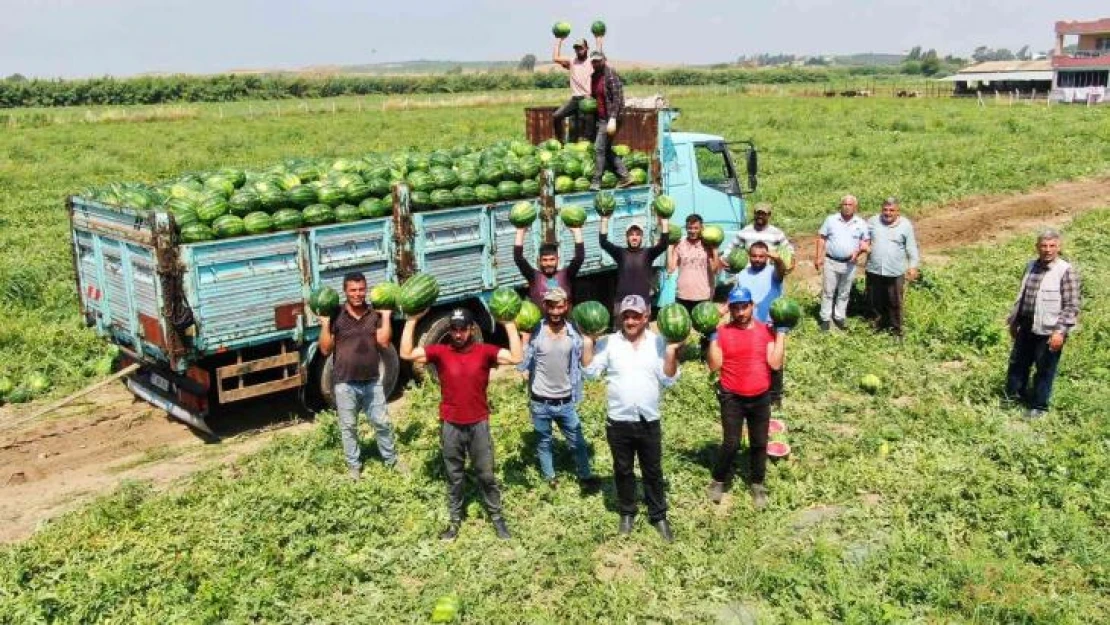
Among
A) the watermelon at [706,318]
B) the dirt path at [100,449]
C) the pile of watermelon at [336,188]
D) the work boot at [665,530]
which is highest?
the pile of watermelon at [336,188]

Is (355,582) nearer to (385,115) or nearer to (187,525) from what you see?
(187,525)

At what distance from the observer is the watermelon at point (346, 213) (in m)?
10.1

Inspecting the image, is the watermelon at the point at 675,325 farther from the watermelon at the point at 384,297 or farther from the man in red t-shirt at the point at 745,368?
the watermelon at the point at 384,297

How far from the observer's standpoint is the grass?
667 centimetres

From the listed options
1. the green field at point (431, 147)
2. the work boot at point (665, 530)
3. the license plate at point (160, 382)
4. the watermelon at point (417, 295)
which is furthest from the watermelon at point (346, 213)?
the work boot at point (665, 530)

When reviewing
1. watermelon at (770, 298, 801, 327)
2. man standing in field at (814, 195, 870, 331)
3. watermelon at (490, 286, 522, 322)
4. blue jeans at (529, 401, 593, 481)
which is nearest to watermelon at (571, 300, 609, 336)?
watermelon at (490, 286, 522, 322)

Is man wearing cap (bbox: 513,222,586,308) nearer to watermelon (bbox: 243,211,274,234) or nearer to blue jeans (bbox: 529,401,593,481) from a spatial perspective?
blue jeans (bbox: 529,401,593,481)

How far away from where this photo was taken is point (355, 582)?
703cm

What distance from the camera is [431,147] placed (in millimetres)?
34500

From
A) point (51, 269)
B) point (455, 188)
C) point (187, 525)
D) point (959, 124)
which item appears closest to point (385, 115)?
point (959, 124)

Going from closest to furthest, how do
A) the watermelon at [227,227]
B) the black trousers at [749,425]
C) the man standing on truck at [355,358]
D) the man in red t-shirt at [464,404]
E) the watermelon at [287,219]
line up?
the man in red t-shirt at [464,404], the black trousers at [749,425], the man standing on truck at [355,358], the watermelon at [227,227], the watermelon at [287,219]

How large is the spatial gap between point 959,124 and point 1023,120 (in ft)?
11.3

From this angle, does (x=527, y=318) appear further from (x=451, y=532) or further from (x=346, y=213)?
(x=346, y=213)

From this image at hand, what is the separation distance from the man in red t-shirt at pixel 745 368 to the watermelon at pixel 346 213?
4.48 metres
